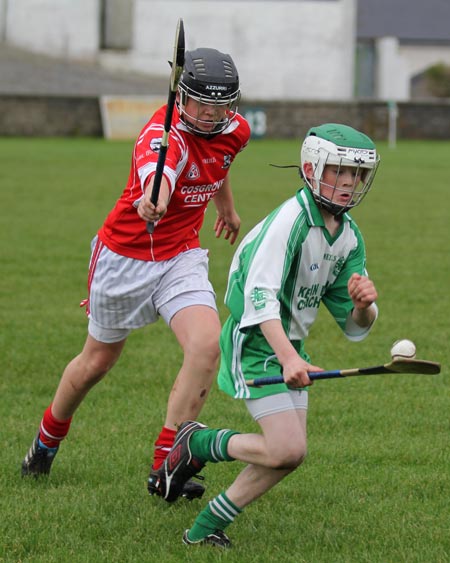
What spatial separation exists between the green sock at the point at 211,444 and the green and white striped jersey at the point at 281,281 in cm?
23

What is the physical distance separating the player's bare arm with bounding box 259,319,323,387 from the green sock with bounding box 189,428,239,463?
58 cm

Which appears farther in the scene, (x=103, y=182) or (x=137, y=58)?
(x=137, y=58)

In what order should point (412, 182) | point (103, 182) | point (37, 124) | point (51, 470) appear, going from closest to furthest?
1. point (51, 470)
2. point (103, 182)
3. point (412, 182)
4. point (37, 124)

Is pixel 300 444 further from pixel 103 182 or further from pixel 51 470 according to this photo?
pixel 103 182

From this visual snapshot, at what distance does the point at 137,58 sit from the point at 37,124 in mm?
17447

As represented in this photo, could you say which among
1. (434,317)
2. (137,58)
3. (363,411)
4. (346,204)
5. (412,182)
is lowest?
(137,58)

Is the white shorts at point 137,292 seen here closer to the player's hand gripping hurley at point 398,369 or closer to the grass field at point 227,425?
the grass field at point 227,425

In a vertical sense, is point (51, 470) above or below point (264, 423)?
below

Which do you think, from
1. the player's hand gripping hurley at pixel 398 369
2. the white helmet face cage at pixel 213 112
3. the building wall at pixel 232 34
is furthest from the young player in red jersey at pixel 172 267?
the building wall at pixel 232 34

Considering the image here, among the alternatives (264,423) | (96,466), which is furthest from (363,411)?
(264,423)

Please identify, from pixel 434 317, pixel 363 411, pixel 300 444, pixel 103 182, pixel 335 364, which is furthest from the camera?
pixel 103 182

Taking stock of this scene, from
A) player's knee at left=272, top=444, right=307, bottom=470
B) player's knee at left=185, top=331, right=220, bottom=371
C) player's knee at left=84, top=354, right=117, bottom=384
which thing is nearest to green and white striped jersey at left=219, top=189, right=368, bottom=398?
player's knee at left=272, top=444, right=307, bottom=470

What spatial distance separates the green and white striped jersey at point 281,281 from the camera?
4.39 m

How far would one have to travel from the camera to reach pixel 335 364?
26.0 feet
